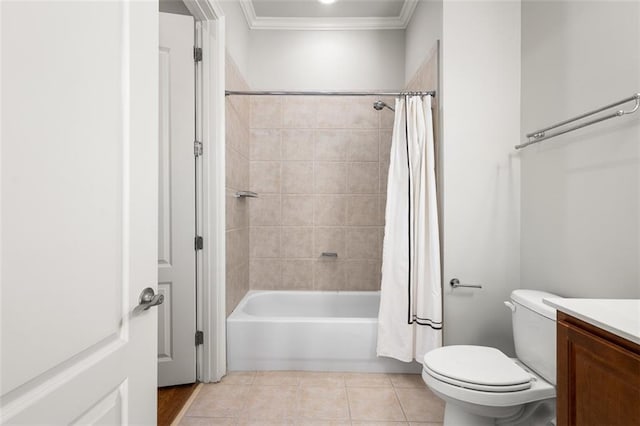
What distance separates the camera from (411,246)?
210 centimetres

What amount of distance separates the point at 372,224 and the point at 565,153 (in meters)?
1.60

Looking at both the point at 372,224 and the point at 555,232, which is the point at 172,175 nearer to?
the point at 372,224

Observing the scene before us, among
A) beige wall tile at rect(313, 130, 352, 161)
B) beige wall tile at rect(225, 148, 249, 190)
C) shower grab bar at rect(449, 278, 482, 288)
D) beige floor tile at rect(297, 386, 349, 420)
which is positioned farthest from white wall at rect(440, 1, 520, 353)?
beige wall tile at rect(225, 148, 249, 190)

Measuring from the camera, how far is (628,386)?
0.75 m

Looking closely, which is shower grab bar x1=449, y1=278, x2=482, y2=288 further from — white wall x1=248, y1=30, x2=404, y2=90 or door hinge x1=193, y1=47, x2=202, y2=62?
door hinge x1=193, y1=47, x2=202, y2=62

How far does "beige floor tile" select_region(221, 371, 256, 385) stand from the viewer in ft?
7.14

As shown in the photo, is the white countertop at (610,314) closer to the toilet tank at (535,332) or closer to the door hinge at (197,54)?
the toilet tank at (535,332)

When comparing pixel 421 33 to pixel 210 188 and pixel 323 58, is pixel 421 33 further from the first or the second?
pixel 210 188

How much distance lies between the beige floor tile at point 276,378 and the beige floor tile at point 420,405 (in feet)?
2.16

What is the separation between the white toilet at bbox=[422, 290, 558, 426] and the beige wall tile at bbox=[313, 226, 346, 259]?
1.48 metres

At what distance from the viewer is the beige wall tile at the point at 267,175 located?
303 centimetres

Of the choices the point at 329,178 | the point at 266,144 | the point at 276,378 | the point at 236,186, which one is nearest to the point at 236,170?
the point at 236,186

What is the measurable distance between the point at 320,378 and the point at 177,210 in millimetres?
1398

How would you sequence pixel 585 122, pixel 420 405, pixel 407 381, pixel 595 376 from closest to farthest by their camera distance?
pixel 595 376
pixel 585 122
pixel 420 405
pixel 407 381
